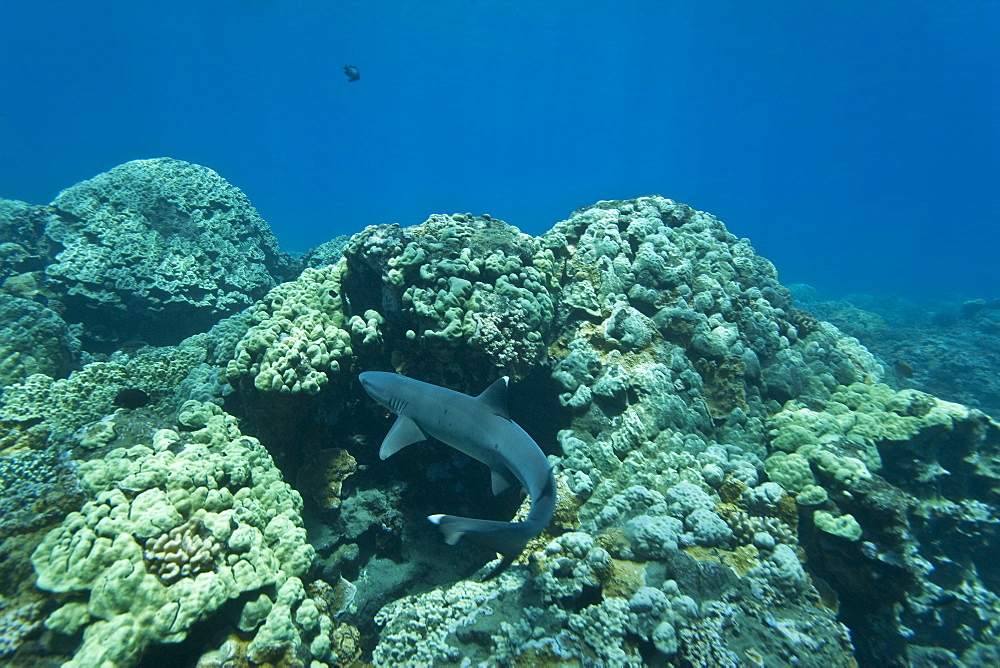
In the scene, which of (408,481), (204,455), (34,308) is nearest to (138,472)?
(204,455)

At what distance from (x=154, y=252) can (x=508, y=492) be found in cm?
1191

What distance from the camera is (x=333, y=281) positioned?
683 centimetres

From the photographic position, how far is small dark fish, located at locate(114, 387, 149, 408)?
5801mm

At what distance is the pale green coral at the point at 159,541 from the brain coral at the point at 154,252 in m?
8.51

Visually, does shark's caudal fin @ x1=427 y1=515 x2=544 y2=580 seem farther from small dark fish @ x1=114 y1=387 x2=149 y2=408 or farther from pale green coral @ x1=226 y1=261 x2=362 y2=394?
small dark fish @ x1=114 y1=387 x2=149 y2=408

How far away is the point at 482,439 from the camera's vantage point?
392 cm

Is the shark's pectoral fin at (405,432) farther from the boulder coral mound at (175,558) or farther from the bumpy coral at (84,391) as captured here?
the bumpy coral at (84,391)

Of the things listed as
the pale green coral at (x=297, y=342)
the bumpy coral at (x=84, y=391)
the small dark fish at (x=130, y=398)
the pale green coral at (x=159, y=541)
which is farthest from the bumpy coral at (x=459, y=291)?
the bumpy coral at (x=84, y=391)

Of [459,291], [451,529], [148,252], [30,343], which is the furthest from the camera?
[148,252]

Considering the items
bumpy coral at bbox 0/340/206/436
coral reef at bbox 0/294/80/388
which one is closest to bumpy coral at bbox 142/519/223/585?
bumpy coral at bbox 0/340/206/436

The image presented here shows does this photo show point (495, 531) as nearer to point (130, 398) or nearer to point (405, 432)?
point (405, 432)

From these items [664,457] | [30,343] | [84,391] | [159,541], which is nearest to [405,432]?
[159,541]

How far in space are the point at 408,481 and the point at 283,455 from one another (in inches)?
64.0

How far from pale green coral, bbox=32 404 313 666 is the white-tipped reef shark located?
1.38 m
